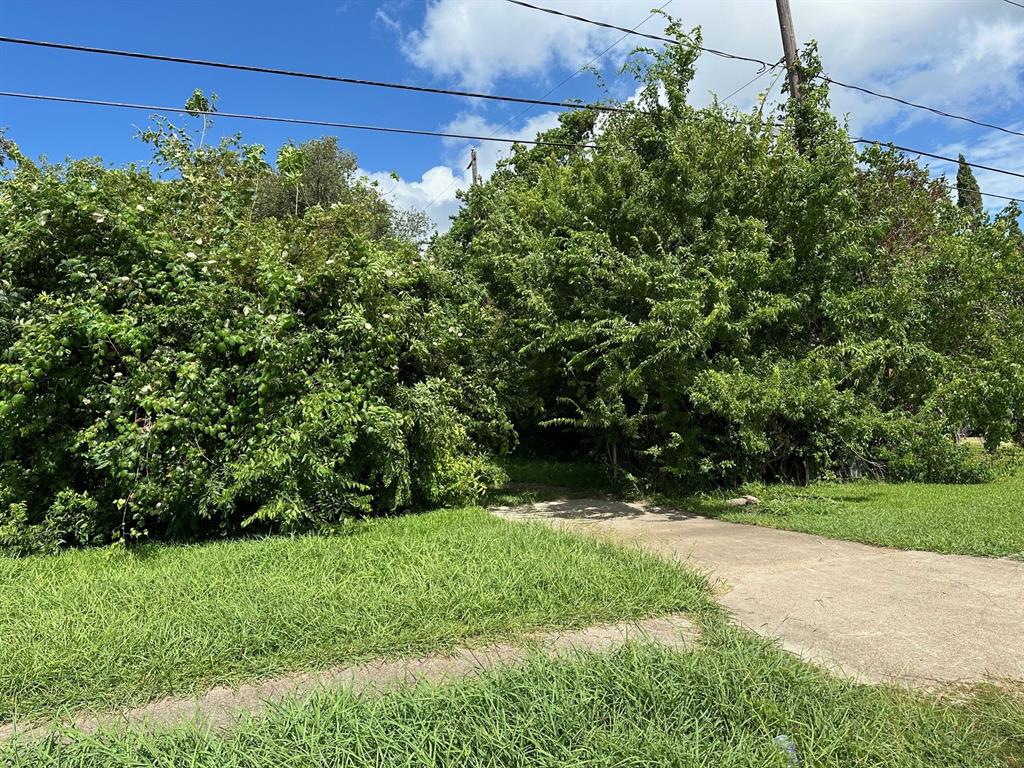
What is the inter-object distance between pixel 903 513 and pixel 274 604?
676 cm

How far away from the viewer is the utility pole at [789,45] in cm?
1038

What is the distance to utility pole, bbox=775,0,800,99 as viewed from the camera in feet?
34.1

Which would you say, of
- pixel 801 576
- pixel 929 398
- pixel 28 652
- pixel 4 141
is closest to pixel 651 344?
pixel 801 576

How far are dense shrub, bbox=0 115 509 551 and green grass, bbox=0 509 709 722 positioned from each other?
0.66 meters

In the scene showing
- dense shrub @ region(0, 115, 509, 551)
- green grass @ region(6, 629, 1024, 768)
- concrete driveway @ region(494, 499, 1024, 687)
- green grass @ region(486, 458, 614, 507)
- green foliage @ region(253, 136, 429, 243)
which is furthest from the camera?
green foliage @ region(253, 136, 429, 243)

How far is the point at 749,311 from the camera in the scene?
853 centimetres

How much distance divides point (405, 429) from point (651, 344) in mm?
3072

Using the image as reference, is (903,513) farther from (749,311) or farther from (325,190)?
(325,190)

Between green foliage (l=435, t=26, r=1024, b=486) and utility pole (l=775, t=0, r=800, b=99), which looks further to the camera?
utility pole (l=775, t=0, r=800, b=99)

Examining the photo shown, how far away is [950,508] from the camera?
7895 millimetres

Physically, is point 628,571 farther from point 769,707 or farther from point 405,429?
point 405,429

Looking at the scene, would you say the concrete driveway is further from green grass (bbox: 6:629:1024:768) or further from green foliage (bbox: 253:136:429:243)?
green foliage (bbox: 253:136:429:243)

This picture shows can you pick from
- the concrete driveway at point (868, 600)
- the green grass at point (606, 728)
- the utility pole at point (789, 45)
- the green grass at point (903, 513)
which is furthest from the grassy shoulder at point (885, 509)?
the utility pole at point (789, 45)

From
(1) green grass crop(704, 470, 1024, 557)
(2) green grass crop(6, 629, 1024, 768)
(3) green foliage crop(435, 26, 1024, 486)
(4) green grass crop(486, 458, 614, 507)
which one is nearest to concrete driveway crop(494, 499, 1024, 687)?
(1) green grass crop(704, 470, 1024, 557)
